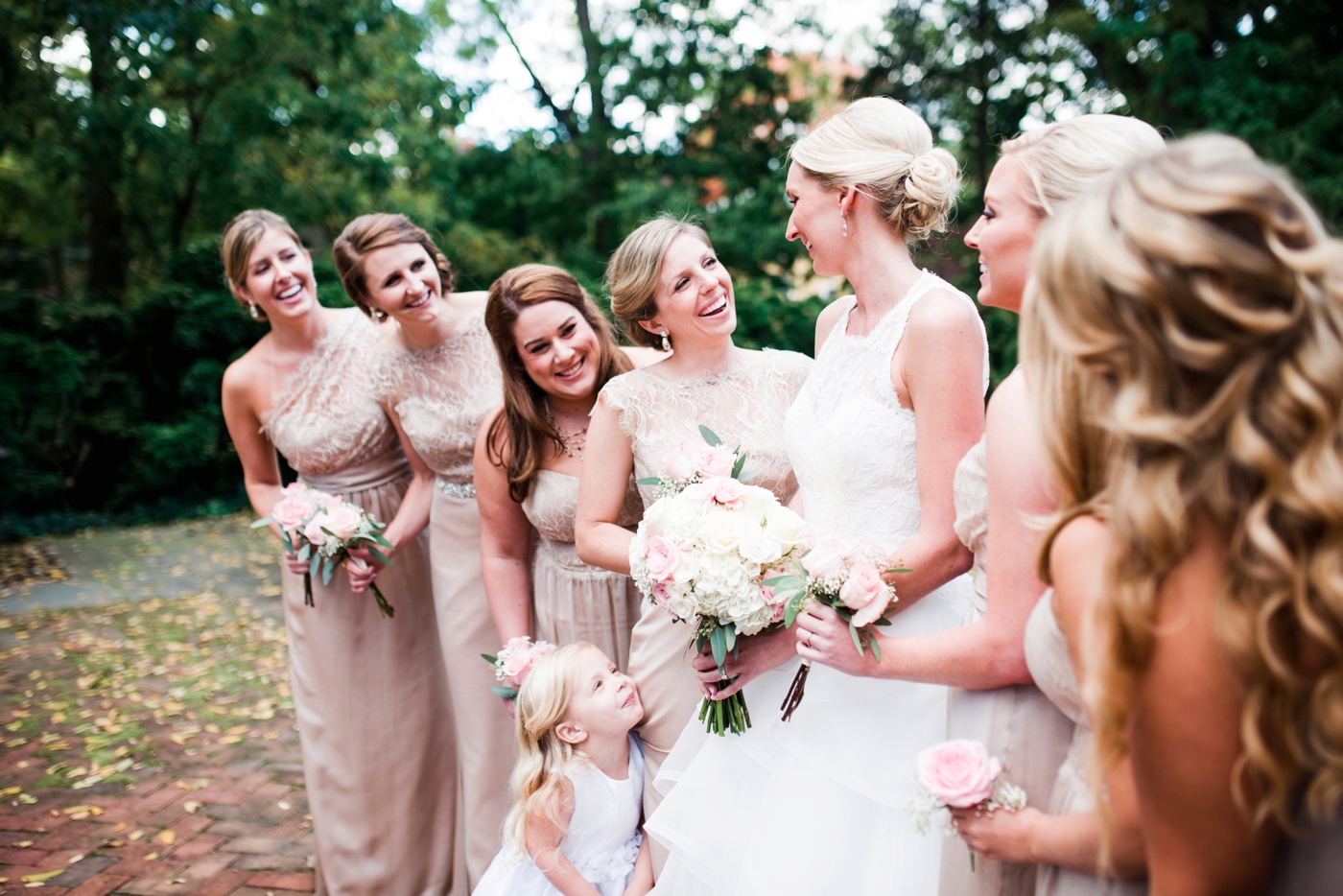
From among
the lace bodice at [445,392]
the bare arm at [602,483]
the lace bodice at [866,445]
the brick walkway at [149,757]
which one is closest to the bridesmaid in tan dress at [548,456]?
the bare arm at [602,483]

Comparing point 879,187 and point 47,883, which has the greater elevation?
point 879,187

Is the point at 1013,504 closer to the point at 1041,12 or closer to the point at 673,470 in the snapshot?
the point at 673,470

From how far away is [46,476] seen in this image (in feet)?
40.3

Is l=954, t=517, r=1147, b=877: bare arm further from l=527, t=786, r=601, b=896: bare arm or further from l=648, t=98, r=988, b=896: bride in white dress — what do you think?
l=527, t=786, r=601, b=896: bare arm

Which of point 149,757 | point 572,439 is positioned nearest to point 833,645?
point 572,439

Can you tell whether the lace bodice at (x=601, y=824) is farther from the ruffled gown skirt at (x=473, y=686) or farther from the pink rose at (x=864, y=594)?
the pink rose at (x=864, y=594)

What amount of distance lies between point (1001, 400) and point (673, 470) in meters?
1.03

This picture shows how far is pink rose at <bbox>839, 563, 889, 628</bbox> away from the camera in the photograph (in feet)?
6.93

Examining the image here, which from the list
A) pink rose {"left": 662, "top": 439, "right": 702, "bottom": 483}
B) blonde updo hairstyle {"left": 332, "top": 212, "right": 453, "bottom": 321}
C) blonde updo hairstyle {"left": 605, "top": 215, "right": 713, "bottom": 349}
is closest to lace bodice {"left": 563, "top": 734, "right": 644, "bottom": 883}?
pink rose {"left": 662, "top": 439, "right": 702, "bottom": 483}

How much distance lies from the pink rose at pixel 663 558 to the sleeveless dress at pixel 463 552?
177cm

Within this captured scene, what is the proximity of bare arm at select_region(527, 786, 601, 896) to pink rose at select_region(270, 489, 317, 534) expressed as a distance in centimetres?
176

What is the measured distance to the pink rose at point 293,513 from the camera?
3977 millimetres

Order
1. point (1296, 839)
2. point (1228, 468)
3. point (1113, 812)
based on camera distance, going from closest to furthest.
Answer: point (1228, 468), point (1296, 839), point (1113, 812)

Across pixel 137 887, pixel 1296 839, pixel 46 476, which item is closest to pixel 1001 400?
pixel 1296 839
